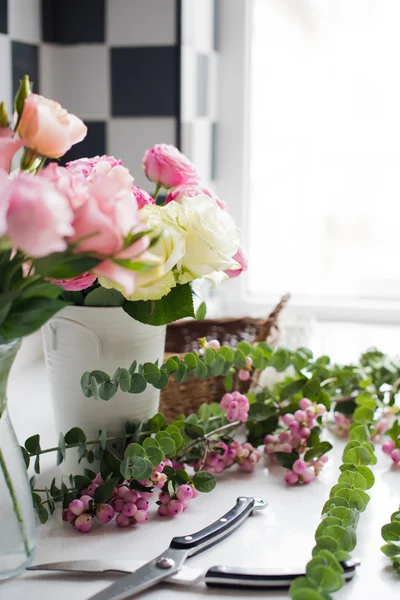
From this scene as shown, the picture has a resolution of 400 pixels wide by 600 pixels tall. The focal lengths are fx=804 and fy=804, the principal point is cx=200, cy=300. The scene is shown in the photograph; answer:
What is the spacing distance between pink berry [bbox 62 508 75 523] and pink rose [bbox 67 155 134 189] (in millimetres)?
348

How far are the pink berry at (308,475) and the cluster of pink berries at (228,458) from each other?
0.07m

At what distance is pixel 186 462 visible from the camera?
3.13 ft

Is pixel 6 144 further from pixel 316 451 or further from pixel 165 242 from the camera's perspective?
pixel 316 451

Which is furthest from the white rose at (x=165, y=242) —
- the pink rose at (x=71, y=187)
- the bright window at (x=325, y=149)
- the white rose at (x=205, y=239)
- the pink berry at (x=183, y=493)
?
the bright window at (x=325, y=149)

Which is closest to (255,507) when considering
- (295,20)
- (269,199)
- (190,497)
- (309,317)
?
(190,497)

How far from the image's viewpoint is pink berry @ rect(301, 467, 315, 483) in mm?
947

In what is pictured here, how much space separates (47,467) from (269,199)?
1012mm

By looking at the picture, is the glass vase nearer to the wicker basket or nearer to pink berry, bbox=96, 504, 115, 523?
pink berry, bbox=96, 504, 115, 523

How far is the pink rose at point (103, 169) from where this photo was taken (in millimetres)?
716

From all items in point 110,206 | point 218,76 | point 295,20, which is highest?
point 295,20

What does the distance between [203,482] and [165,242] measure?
11.9 inches

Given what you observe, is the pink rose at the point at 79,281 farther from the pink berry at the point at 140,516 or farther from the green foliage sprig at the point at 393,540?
→ the green foliage sprig at the point at 393,540

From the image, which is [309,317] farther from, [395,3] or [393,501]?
[395,3]

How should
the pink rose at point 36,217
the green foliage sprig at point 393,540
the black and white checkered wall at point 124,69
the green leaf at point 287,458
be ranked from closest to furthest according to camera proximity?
1. the pink rose at point 36,217
2. the green foliage sprig at point 393,540
3. the green leaf at point 287,458
4. the black and white checkered wall at point 124,69
